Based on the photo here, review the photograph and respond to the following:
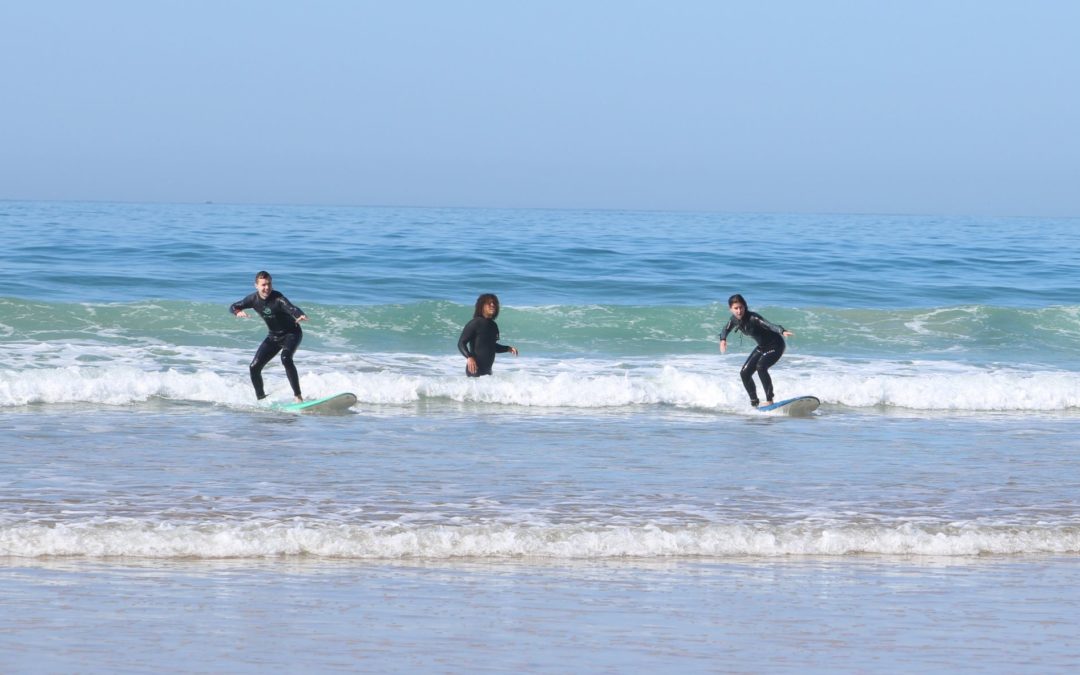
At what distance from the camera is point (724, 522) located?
346 inches

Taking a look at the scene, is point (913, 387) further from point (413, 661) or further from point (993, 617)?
point (413, 661)

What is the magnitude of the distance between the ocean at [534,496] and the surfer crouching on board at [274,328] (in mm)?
470

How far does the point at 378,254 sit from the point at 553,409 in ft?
72.0

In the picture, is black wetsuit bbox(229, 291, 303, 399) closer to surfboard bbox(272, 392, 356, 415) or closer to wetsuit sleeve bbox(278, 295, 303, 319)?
wetsuit sleeve bbox(278, 295, 303, 319)

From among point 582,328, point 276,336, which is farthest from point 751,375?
point 582,328

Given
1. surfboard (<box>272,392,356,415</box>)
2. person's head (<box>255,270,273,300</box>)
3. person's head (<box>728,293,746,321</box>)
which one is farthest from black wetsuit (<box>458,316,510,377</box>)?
person's head (<box>728,293,746,321</box>)

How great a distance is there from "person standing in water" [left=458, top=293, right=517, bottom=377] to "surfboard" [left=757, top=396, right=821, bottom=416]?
3.52m

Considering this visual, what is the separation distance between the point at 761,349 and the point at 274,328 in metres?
6.36

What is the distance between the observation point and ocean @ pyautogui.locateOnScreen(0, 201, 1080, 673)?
5961mm

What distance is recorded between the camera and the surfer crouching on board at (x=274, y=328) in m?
14.6

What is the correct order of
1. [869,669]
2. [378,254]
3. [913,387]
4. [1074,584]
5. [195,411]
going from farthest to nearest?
[378,254] < [913,387] < [195,411] < [1074,584] < [869,669]

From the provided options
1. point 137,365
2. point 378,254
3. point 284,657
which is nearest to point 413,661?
point 284,657

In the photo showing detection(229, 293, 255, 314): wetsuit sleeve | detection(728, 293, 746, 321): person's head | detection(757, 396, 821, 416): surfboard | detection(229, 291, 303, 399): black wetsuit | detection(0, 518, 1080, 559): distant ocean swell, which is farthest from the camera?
detection(757, 396, 821, 416): surfboard

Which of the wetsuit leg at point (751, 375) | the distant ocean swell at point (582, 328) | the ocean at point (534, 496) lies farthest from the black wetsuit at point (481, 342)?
the distant ocean swell at point (582, 328)
